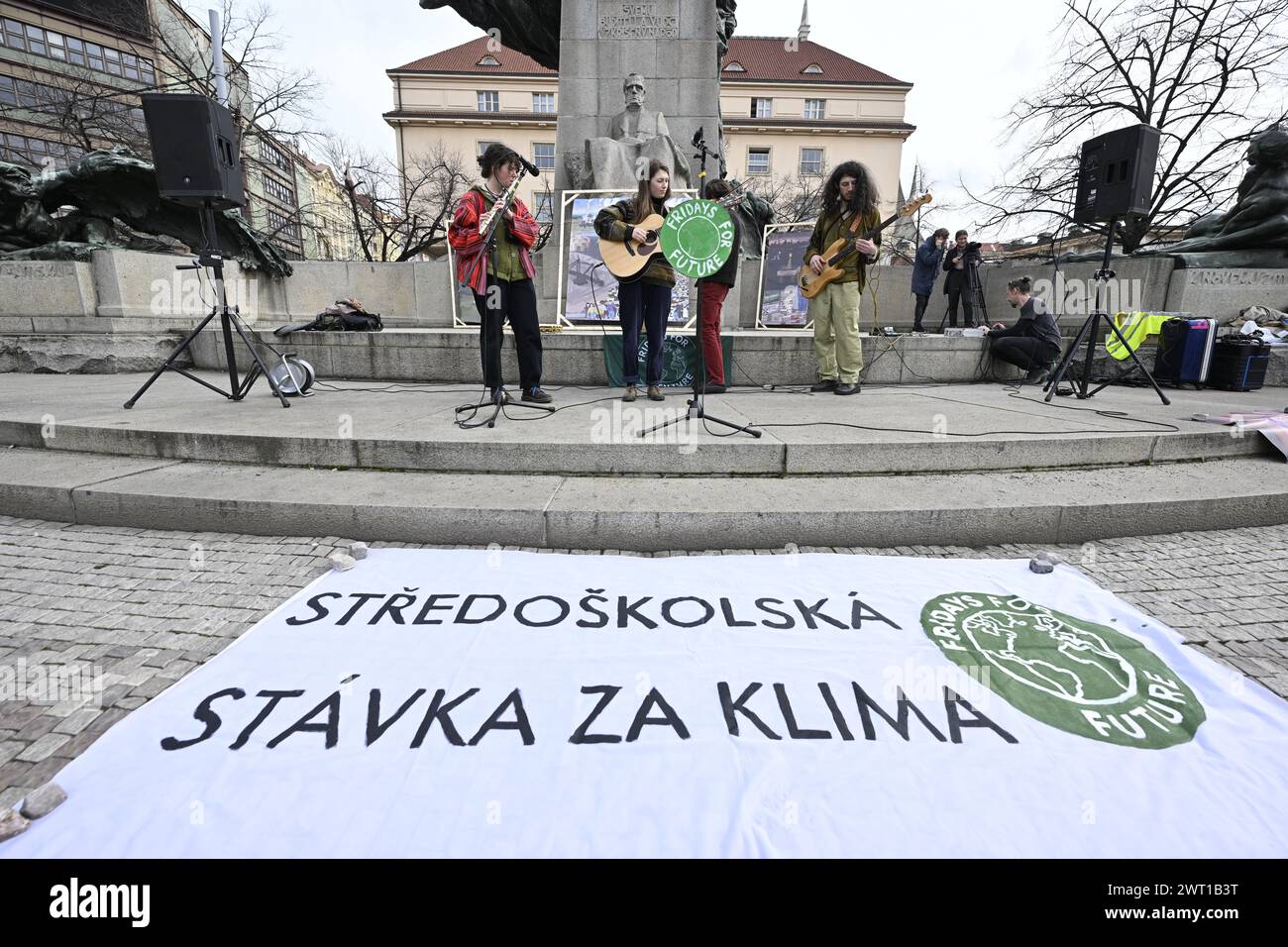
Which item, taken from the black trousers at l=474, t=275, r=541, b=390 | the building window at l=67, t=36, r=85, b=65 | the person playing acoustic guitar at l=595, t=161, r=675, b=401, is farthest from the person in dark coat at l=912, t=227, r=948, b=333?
the building window at l=67, t=36, r=85, b=65

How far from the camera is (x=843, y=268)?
557 centimetres

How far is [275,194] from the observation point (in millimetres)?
50562

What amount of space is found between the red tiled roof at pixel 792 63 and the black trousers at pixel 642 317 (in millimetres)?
48529

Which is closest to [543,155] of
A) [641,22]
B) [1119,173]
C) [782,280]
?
[641,22]

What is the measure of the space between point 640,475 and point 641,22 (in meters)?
8.52

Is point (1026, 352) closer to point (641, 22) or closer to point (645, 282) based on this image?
point (645, 282)

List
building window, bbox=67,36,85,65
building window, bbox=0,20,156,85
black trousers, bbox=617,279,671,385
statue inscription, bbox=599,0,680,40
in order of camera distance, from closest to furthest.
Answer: black trousers, bbox=617,279,671,385 → statue inscription, bbox=599,0,680,40 → building window, bbox=0,20,156,85 → building window, bbox=67,36,85,65

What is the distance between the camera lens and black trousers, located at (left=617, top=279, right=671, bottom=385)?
510 cm

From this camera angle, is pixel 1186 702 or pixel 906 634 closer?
pixel 1186 702

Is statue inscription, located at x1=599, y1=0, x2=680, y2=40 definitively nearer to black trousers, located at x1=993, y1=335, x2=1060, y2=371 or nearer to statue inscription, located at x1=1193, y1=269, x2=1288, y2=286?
black trousers, located at x1=993, y1=335, x2=1060, y2=371

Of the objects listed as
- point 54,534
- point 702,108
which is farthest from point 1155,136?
point 54,534

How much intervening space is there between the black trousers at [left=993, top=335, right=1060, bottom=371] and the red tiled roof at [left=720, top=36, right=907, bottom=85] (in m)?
46.5
